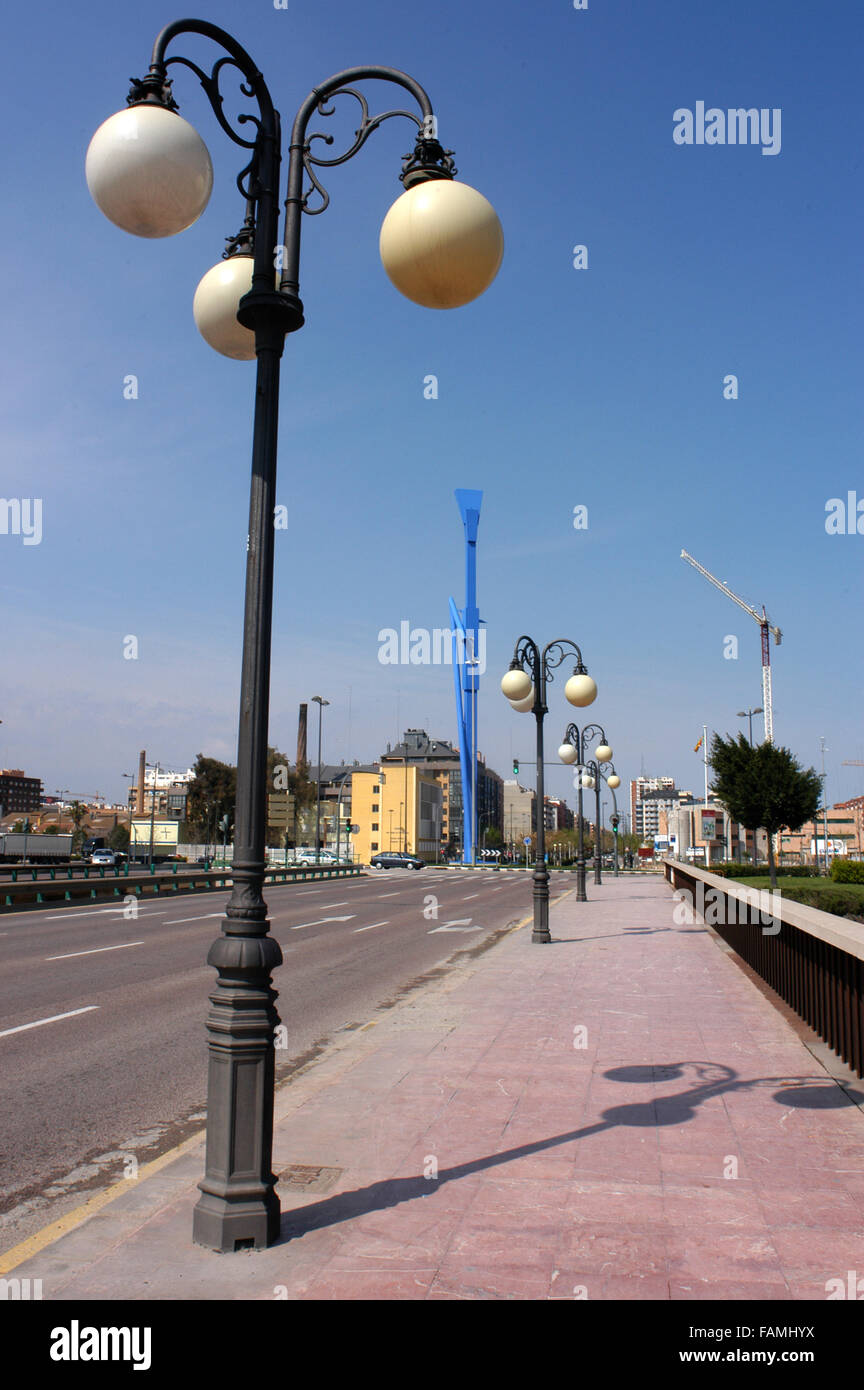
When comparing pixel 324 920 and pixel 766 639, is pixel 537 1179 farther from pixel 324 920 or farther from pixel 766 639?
pixel 766 639

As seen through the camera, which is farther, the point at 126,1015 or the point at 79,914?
the point at 79,914

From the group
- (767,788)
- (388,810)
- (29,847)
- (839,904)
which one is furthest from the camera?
(388,810)

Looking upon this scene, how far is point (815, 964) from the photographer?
8.66 m

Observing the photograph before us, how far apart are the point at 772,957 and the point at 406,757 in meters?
150

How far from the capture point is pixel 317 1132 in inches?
227

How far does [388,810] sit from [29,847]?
63182mm

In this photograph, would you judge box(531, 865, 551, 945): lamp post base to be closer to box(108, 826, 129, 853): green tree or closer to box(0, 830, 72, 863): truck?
box(0, 830, 72, 863): truck

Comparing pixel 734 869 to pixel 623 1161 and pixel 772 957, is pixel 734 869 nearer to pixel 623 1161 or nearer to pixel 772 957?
pixel 772 957

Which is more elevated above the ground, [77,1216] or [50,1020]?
[77,1216]

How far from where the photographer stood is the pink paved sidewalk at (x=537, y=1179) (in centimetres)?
374

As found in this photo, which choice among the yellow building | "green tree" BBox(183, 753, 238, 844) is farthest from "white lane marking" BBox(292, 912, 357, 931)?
the yellow building

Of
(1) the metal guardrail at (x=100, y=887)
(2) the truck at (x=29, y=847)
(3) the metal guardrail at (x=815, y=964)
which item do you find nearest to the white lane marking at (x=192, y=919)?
(1) the metal guardrail at (x=100, y=887)

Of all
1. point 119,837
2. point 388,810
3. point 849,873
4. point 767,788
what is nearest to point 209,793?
point 388,810
